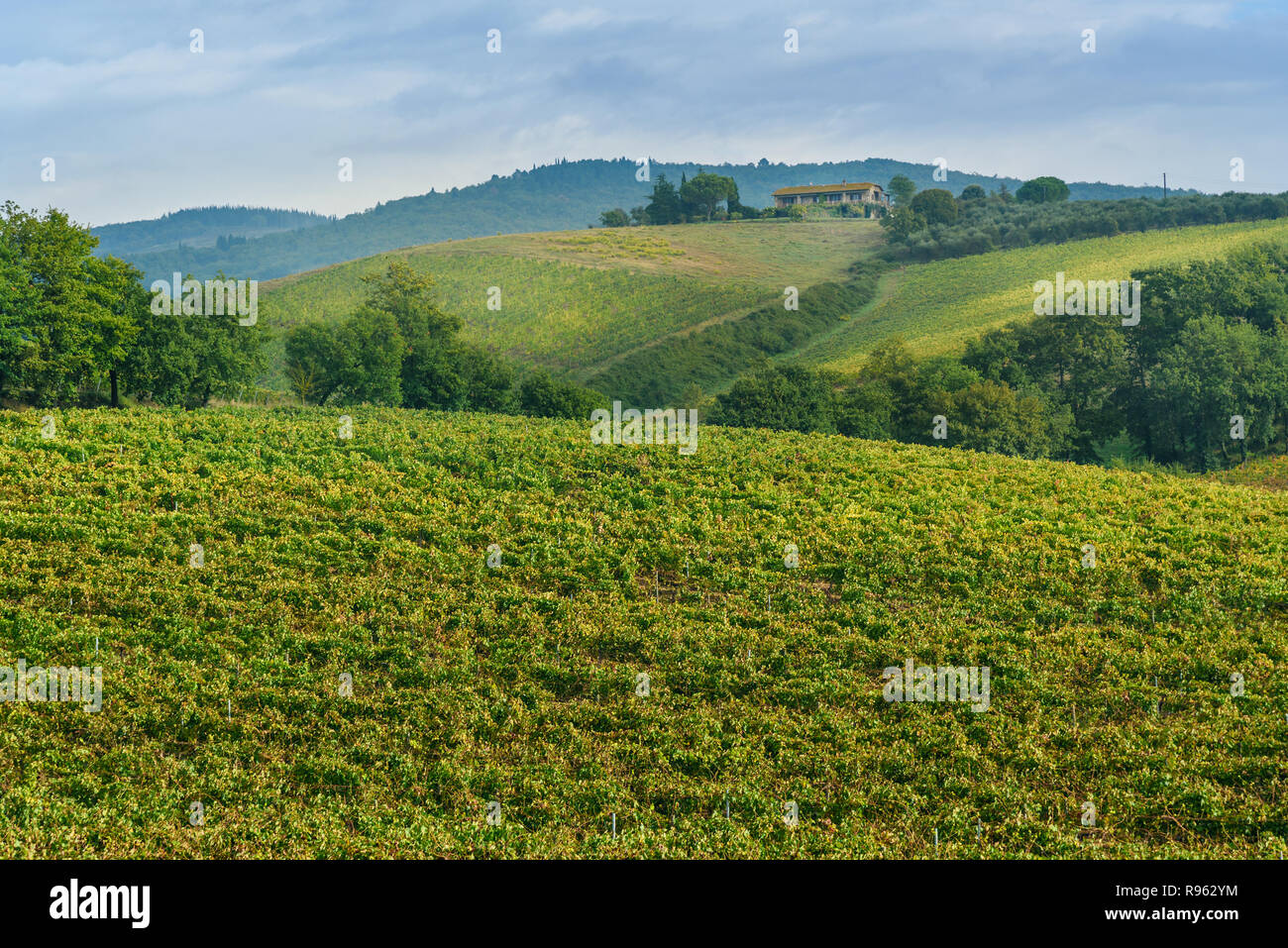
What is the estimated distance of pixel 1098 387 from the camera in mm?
74562

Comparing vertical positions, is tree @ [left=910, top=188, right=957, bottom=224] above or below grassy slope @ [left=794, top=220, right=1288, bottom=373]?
above

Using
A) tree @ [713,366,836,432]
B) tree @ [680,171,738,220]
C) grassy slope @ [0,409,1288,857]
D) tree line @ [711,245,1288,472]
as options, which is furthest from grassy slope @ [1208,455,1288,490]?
tree @ [680,171,738,220]

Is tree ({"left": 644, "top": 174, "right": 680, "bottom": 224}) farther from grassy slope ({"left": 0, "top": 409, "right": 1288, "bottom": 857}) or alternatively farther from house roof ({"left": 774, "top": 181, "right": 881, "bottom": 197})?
grassy slope ({"left": 0, "top": 409, "right": 1288, "bottom": 857})

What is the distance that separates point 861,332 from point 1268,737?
8729cm

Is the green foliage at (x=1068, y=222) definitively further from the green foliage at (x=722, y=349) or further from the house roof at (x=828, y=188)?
the house roof at (x=828, y=188)

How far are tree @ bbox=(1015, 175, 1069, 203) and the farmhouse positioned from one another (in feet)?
86.7

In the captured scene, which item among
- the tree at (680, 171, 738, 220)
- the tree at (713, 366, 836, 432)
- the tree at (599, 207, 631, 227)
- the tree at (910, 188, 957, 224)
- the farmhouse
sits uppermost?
the farmhouse

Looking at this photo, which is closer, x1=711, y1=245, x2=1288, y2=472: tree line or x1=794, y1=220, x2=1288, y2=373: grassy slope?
x1=711, y1=245, x2=1288, y2=472: tree line

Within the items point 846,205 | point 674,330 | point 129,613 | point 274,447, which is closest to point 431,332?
point 674,330

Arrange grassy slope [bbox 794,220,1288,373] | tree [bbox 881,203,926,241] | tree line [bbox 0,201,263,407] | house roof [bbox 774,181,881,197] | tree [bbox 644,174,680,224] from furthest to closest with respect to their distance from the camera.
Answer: house roof [bbox 774,181,881,197], tree [bbox 644,174,680,224], tree [bbox 881,203,926,241], grassy slope [bbox 794,220,1288,373], tree line [bbox 0,201,263,407]

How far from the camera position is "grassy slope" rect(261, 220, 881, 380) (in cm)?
10650

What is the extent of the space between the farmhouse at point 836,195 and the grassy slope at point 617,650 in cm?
15874

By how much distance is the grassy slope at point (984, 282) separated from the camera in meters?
95.6

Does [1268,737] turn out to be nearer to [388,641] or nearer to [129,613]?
[388,641]
